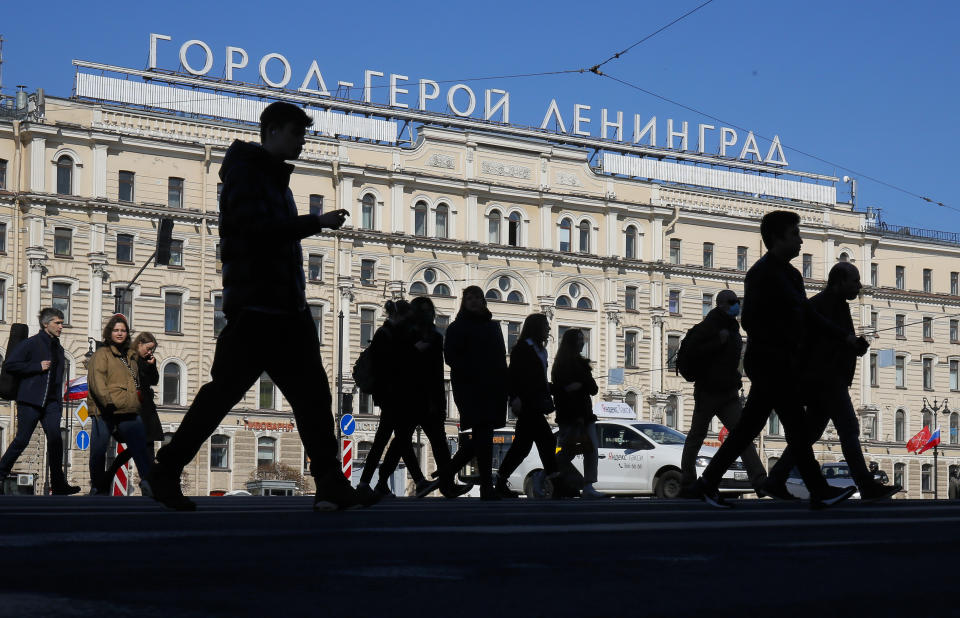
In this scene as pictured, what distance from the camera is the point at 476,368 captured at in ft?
41.5

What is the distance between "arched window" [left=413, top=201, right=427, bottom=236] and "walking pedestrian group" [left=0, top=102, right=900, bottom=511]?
45.2 meters

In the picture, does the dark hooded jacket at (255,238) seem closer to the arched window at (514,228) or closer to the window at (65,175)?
the window at (65,175)

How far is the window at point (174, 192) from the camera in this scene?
56625 millimetres

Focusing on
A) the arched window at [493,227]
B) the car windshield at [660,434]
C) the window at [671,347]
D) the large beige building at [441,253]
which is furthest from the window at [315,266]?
the car windshield at [660,434]

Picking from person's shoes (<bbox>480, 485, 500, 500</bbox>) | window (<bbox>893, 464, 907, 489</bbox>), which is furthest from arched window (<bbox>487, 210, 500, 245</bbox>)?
person's shoes (<bbox>480, 485, 500, 500</bbox>)

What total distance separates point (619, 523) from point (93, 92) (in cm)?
5123

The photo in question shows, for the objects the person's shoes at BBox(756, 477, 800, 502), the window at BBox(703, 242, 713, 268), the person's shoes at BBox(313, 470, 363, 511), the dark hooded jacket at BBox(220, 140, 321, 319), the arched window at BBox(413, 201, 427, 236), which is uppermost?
the arched window at BBox(413, 201, 427, 236)

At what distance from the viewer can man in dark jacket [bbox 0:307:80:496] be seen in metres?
13.6

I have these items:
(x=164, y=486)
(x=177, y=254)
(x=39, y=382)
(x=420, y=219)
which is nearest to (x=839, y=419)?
(x=164, y=486)

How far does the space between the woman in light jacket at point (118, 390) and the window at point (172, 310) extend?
4416cm

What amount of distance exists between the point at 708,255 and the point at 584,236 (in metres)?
6.84

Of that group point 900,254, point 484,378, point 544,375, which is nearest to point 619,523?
point 484,378

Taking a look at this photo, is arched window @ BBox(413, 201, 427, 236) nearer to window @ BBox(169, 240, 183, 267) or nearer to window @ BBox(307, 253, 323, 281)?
window @ BBox(307, 253, 323, 281)

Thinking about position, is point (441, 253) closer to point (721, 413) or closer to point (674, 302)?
point (674, 302)
